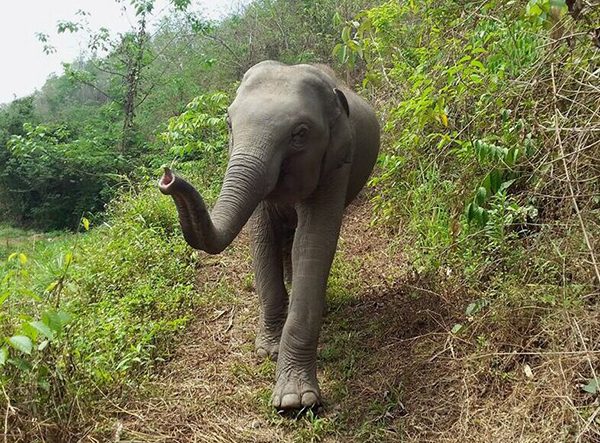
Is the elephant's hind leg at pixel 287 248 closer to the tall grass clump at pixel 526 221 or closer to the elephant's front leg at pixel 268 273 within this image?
the elephant's front leg at pixel 268 273

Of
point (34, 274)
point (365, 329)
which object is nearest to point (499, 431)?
point (365, 329)

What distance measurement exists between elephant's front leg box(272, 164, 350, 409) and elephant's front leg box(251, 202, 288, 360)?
1.21 feet

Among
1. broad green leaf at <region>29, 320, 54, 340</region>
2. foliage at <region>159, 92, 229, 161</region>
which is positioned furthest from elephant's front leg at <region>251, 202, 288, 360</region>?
foliage at <region>159, 92, 229, 161</region>

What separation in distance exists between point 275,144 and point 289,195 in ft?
1.37

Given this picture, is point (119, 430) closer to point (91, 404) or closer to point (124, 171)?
point (91, 404)

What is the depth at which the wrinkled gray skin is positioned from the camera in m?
3.08

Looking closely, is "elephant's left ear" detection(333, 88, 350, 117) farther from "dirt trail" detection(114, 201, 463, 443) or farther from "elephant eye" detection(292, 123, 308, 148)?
"dirt trail" detection(114, 201, 463, 443)

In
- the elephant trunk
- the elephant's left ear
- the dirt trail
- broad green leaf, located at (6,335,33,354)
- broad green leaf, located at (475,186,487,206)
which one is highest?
broad green leaf, located at (6,335,33,354)

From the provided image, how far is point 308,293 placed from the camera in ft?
11.9

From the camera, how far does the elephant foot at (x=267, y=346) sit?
414cm

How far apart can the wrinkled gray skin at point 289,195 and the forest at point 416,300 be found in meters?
0.31

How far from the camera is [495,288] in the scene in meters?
3.79

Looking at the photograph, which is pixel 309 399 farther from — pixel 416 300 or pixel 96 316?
pixel 96 316

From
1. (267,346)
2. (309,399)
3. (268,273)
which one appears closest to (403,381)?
(309,399)
